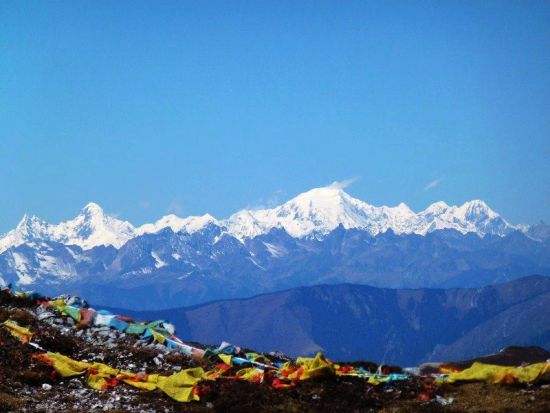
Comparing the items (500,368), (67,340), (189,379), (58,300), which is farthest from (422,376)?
(58,300)

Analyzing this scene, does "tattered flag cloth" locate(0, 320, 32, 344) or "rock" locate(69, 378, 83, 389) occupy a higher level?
"tattered flag cloth" locate(0, 320, 32, 344)

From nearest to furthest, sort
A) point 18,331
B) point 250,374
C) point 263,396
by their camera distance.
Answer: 1. point 263,396
2. point 250,374
3. point 18,331

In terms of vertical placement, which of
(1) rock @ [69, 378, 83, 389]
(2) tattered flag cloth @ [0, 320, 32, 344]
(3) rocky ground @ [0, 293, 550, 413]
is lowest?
(3) rocky ground @ [0, 293, 550, 413]

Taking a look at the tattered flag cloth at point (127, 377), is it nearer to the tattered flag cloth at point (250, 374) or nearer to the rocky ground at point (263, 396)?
the tattered flag cloth at point (250, 374)

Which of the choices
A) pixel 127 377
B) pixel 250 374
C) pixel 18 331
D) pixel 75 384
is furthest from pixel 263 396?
pixel 18 331

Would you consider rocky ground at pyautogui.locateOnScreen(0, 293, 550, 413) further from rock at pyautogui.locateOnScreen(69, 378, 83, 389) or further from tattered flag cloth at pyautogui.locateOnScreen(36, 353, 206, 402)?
tattered flag cloth at pyautogui.locateOnScreen(36, 353, 206, 402)

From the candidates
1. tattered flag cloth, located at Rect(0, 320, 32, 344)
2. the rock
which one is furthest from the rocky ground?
tattered flag cloth, located at Rect(0, 320, 32, 344)

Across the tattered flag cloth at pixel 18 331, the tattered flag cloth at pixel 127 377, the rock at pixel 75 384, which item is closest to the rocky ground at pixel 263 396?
the rock at pixel 75 384

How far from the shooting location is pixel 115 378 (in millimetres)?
25484

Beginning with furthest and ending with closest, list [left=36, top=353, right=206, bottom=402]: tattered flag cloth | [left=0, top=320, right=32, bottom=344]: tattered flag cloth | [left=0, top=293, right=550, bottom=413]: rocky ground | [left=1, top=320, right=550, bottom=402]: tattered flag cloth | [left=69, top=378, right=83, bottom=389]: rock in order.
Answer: [left=0, top=320, right=32, bottom=344]: tattered flag cloth, [left=69, top=378, right=83, bottom=389]: rock, [left=36, top=353, right=206, bottom=402]: tattered flag cloth, [left=1, top=320, right=550, bottom=402]: tattered flag cloth, [left=0, top=293, right=550, bottom=413]: rocky ground

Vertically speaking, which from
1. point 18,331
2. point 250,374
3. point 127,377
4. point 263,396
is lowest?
point 263,396

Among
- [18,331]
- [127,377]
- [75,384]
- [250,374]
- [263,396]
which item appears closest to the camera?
[263,396]

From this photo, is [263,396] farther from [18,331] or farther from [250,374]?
[18,331]

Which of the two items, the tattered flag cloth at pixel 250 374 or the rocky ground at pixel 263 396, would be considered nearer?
the rocky ground at pixel 263 396
